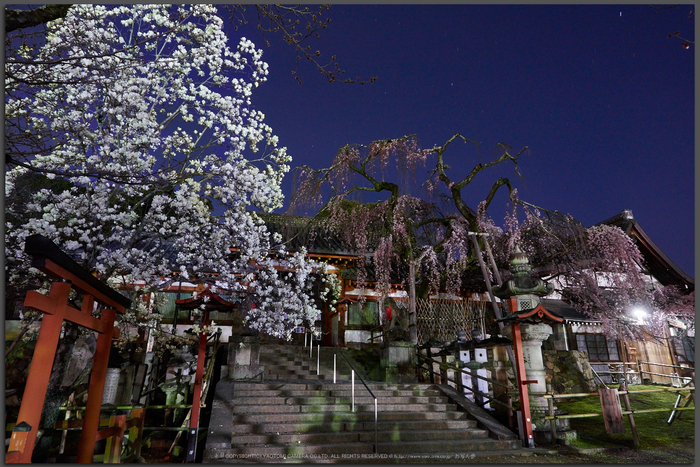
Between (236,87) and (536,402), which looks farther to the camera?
(236,87)

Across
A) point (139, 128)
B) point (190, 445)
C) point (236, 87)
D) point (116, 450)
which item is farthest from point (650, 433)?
point (139, 128)

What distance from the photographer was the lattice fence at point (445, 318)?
1925 centimetres

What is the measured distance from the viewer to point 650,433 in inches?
356

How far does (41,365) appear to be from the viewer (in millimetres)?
4207

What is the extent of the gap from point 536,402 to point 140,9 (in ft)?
42.6

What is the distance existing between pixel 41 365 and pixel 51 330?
16.7 inches

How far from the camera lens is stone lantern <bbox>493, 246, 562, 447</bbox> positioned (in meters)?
8.51

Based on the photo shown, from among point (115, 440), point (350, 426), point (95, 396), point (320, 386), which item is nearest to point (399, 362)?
point (320, 386)

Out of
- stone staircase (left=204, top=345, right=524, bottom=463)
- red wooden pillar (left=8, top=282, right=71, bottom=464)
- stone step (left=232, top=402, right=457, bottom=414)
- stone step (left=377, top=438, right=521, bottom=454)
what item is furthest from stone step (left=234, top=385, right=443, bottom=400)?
red wooden pillar (left=8, top=282, right=71, bottom=464)

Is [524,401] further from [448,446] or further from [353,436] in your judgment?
[353,436]

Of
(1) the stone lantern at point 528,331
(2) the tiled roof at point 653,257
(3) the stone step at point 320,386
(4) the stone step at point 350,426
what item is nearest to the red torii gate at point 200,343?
(4) the stone step at point 350,426

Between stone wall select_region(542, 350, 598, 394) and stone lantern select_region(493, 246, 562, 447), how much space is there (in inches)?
288

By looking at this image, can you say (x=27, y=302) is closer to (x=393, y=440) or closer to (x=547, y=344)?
(x=393, y=440)

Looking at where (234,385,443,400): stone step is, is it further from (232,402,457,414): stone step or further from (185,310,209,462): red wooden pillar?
(185,310,209,462): red wooden pillar
